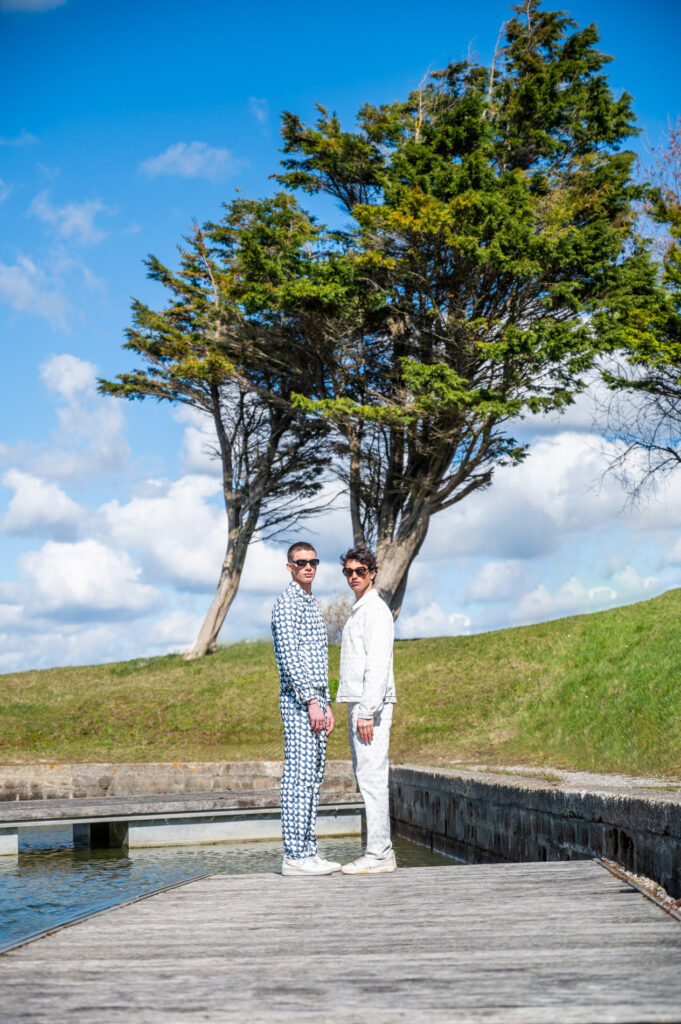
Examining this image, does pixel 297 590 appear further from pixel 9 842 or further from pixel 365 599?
pixel 9 842

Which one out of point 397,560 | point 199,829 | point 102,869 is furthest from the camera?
point 397,560

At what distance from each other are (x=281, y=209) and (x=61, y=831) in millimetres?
16158

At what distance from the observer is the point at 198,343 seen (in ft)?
88.1

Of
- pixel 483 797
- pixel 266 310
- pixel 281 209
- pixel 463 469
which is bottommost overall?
pixel 483 797

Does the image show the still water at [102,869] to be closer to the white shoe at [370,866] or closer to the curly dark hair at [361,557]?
the white shoe at [370,866]

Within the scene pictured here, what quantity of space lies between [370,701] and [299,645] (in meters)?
0.57

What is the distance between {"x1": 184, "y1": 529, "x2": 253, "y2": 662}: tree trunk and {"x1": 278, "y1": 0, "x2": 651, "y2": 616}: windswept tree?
4.54m

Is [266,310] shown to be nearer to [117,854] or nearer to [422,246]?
[422,246]

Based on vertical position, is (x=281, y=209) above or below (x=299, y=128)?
below

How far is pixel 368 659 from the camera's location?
612 cm

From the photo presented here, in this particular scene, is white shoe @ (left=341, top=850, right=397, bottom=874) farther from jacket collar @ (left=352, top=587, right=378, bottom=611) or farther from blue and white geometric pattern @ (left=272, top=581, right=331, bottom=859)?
jacket collar @ (left=352, top=587, right=378, bottom=611)

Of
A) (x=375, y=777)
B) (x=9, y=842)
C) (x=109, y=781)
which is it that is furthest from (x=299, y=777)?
(x=109, y=781)

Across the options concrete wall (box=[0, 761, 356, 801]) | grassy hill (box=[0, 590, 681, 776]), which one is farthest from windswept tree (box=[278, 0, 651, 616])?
concrete wall (box=[0, 761, 356, 801])

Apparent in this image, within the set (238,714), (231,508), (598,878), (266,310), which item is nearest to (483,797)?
(598,878)
